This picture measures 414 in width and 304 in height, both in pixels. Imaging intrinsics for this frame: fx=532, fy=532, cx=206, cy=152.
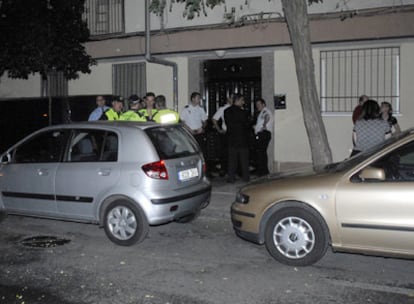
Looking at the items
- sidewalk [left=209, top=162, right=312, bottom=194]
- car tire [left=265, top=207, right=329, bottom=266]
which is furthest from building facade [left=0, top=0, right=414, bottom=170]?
car tire [left=265, top=207, right=329, bottom=266]

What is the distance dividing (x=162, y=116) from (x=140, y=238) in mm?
2586

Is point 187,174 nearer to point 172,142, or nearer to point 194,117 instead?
Answer: point 172,142

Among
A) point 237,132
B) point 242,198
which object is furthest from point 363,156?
point 237,132

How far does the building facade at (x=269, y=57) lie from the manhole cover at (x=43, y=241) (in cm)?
624

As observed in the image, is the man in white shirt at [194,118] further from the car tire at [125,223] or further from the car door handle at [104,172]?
the car tire at [125,223]

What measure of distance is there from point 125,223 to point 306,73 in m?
3.86

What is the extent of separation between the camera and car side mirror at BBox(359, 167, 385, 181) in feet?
17.8

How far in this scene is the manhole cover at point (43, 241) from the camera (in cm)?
693

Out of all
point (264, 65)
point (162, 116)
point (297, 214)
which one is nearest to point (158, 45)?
point (264, 65)

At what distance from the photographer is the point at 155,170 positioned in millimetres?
6637

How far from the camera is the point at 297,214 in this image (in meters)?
5.77

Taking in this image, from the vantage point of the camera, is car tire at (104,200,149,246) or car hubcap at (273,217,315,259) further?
car tire at (104,200,149,246)

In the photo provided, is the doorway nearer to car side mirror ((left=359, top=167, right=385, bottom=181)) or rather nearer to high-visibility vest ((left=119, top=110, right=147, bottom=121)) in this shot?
high-visibility vest ((left=119, top=110, right=147, bottom=121))

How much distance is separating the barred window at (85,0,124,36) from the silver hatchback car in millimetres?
7048
